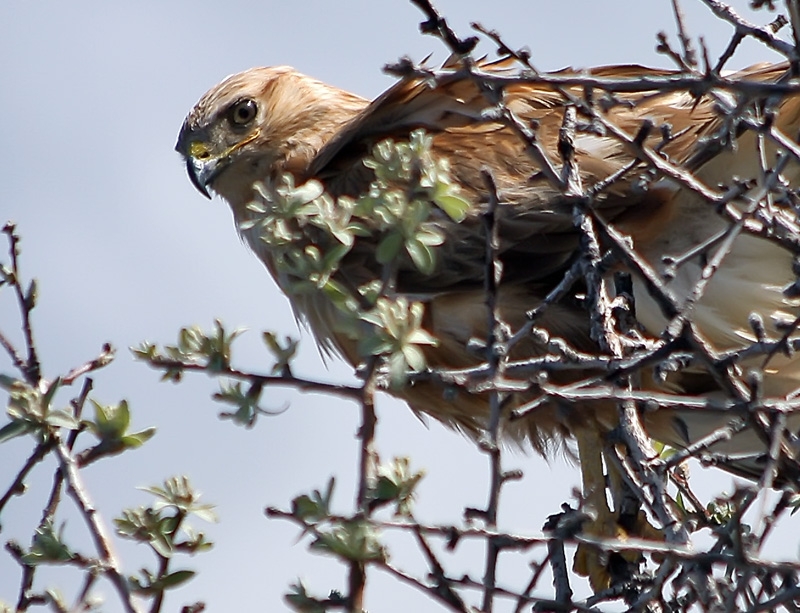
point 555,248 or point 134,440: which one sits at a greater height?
point 555,248

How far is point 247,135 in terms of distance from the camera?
4.64 metres

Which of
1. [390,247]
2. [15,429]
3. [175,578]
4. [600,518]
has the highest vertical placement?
[600,518]

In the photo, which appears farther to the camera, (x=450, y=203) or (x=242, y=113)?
(x=242, y=113)

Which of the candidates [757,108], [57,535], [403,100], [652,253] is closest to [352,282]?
[403,100]

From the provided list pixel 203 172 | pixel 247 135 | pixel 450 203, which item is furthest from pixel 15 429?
pixel 247 135

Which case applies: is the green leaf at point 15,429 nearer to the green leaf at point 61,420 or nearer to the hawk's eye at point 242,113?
the green leaf at point 61,420

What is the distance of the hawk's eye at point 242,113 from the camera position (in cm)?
468

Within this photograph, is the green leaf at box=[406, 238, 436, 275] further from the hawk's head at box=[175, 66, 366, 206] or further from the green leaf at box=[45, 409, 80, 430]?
the hawk's head at box=[175, 66, 366, 206]

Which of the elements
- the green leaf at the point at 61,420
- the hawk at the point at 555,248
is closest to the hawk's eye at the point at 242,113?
the hawk at the point at 555,248

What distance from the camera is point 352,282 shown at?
3818 millimetres

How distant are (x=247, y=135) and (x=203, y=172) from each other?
0.25m

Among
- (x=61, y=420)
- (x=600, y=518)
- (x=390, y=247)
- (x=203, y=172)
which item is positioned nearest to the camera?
(x=390, y=247)

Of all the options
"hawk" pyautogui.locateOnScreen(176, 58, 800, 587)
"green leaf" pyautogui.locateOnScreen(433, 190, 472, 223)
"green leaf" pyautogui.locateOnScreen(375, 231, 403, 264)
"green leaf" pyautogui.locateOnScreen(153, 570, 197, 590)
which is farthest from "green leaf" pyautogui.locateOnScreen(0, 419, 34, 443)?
"hawk" pyautogui.locateOnScreen(176, 58, 800, 587)

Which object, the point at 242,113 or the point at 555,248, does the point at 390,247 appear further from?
the point at 242,113
